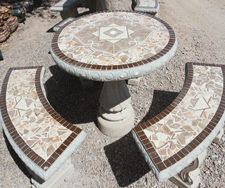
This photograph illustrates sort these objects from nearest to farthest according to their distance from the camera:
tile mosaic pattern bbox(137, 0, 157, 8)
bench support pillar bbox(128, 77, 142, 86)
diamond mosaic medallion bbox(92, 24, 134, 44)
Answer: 1. diamond mosaic medallion bbox(92, 24, 134, 44)
2. bench support pillar bbox(128, 77, 142, 86)
3. tile mosaic pattern bbox(137, 0, 157, 8)

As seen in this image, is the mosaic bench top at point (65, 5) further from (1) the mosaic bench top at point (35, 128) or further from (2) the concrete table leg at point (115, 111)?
(2) the concrete table leg at point (115, 111)

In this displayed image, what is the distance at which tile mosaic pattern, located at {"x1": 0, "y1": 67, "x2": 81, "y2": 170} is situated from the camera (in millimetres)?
2092

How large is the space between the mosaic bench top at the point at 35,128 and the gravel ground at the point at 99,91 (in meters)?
0.97

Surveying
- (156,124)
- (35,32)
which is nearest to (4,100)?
(156,124)

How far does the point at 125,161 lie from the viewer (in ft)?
9.78

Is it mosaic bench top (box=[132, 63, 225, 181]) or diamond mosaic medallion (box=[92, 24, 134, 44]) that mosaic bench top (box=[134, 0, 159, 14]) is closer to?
diamond mosaic medallion (box=[92, 24, 134, 44])

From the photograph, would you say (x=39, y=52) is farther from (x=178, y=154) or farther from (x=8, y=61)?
(x=178, y=154)

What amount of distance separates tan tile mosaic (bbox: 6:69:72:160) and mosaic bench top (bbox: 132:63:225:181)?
1.02 meters

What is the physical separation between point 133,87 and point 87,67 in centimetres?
221

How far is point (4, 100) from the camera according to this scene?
2.87 m

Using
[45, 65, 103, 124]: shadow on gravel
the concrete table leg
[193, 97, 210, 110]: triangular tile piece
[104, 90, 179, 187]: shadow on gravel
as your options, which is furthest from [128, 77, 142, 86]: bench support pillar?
[193, 97, 210, 110]: triangular tile piece

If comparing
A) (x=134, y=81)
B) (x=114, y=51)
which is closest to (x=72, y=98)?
(x=134, y=81)

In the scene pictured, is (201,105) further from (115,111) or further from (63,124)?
(63,124)

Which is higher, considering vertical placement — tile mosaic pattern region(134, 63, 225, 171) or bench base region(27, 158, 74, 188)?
tile mosaic pattern region(134, 63, 225, 171)
